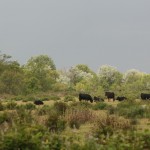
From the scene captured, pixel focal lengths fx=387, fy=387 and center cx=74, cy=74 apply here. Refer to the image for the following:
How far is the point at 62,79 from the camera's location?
88812 mm

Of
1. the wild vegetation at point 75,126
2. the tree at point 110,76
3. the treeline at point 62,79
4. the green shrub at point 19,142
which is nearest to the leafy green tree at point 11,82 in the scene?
the treeline at point 62,79

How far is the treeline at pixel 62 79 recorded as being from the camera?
54.7m

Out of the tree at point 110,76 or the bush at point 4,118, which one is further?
the tree at point 110,76

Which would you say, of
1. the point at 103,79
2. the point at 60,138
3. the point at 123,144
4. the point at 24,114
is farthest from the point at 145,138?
the point at 103,79

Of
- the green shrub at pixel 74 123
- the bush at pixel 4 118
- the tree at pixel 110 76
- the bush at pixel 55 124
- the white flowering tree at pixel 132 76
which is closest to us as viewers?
the bush at pixel 55 124

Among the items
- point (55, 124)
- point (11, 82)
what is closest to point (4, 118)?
point (55, 124)

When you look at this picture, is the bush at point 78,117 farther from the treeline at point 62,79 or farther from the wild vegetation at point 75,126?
the treeline at point 62,79

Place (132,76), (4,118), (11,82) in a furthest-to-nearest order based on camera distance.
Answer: (132,76), (11,82), (4,118)

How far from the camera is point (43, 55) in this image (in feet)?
320

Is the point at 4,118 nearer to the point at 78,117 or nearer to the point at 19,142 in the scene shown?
the point at 78,117

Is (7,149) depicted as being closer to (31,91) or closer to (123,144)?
(123,144)

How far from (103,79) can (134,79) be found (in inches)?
326

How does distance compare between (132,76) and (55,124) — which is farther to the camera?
(132,76)

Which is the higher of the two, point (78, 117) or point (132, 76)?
point (132, 76)
